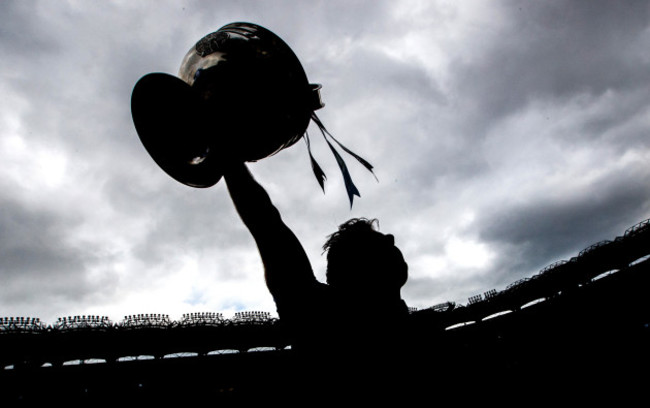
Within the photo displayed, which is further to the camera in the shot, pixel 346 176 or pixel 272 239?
pixel 346 176

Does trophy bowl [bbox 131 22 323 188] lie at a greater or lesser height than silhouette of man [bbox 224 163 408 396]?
greater

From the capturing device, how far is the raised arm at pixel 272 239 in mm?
906

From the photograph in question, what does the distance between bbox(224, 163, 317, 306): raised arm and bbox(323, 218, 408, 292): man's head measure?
24 centimetres

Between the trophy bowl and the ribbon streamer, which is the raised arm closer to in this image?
the trophy bowl

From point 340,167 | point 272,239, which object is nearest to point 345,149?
point 340,167

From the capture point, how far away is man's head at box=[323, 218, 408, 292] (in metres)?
1.15

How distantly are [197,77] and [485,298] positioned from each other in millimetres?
25718

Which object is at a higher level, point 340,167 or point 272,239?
point 340,167

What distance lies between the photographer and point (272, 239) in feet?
3.08

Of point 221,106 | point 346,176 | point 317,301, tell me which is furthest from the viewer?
point 346,176

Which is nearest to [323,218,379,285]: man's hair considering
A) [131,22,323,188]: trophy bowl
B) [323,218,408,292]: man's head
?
[323,218,408,292]: man's head

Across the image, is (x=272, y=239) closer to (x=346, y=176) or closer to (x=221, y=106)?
(x=221, y=106)

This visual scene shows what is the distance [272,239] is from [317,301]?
0.73ft

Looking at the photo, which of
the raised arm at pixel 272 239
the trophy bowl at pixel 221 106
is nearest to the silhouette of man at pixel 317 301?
the raised arm at pixel 272 239
